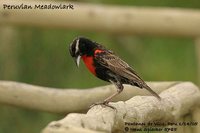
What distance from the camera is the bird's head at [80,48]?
200 centimetres

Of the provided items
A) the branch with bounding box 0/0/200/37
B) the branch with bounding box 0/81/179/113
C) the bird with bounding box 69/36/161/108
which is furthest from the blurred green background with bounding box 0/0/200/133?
the bird with bounding box 69/36/161/108

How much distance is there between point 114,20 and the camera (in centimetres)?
395

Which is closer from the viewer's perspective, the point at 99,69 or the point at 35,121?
the point at 99,69

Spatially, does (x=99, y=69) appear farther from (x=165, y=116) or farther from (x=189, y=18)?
(x=189, y=18)

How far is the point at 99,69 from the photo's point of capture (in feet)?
6.83

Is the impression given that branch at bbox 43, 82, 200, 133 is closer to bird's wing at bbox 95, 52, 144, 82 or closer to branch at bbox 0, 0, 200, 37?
bird's wing at bbox 95, 52, 144, 82

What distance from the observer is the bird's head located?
2.00 m

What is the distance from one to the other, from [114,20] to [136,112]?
1.80m

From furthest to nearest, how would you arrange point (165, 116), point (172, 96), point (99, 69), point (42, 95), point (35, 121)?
1. point (35, 121)
2. point (42, 95)
3. point (172, 96)
4. point (165, 116)
5. point (99, 69)

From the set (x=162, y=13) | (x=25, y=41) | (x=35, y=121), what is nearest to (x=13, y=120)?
(x=35, y=121)

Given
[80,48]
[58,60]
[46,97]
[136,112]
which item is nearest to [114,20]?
[58,60]

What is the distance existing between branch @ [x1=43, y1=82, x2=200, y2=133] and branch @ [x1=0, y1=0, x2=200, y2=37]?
1098 millimetres

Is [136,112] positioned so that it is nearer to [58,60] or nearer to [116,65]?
[116,65]

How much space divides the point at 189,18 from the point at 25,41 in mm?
995
